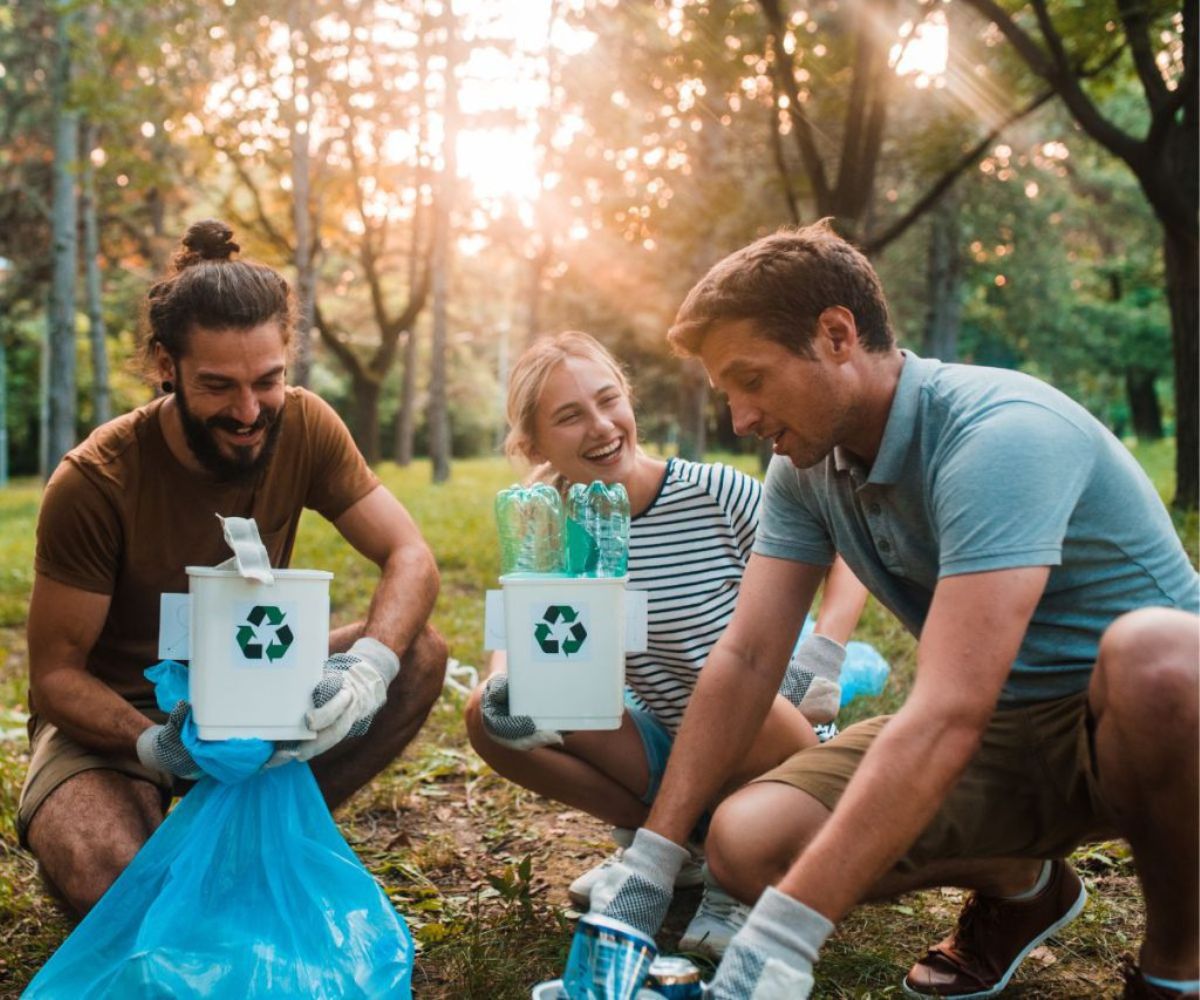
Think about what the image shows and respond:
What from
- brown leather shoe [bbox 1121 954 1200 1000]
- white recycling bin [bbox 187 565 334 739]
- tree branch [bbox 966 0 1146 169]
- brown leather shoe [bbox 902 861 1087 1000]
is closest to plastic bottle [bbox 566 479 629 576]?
white recycling bin [bbox 187 565 334 739]

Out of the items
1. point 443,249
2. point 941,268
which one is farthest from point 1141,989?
point 941,268

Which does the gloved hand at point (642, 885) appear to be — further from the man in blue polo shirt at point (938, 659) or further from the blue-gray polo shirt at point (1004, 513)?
the blue-gray polo shirt at point (1004, 513)

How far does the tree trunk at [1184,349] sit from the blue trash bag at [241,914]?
19.7 ft

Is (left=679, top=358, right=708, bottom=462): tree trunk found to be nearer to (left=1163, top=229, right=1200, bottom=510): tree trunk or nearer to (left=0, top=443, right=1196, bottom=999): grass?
(left=1163, top=229, right=1200, bottom=510): tree trunk

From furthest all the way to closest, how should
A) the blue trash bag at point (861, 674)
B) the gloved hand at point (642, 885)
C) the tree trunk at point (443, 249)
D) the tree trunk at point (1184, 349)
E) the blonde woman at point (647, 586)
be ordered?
the tree trunk at point (443, 249), the tree trunk at point (1184, 349), the blue trash bag at point (861, 674), the blonde woman at point (647, 586), the gloved hand at point (642, 885)

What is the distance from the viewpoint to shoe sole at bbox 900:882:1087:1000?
226 centimetres

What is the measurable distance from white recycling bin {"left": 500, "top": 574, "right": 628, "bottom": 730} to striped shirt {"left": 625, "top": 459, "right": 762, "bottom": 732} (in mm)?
417

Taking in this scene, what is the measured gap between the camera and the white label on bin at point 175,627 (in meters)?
2.49

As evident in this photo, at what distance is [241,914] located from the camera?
220 centimetres

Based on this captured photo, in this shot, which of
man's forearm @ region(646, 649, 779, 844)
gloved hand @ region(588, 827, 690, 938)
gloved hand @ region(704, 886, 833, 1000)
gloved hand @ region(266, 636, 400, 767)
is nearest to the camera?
gloved hand @ region(704, 886, 833, 1000)

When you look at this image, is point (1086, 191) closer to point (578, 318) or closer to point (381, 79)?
point (578, 318)

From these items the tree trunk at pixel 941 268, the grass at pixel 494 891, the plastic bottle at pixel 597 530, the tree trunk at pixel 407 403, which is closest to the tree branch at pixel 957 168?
the grass at pixel 494 891

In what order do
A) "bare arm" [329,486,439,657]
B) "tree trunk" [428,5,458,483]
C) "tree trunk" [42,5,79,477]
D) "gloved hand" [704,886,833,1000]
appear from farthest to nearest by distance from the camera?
1. "tree trunk" [428,5,458,483]
2. "tree trunk" [42,5,79,477]
3. "bare arm" [329,486,439,657]
4. "gloved hand" [704,886,833,1000]

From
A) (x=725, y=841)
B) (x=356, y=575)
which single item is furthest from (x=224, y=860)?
(x=356, y=575)
